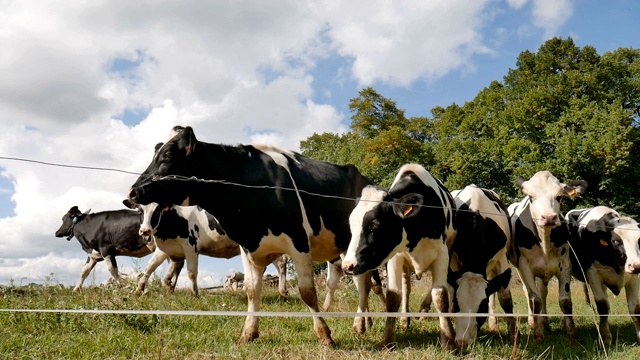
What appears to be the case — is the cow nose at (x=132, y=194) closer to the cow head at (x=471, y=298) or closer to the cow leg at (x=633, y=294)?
the cow head at (x=471, y=298)

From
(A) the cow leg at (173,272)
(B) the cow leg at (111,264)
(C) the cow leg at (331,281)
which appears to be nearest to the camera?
(C) the cow leg at (331,281)

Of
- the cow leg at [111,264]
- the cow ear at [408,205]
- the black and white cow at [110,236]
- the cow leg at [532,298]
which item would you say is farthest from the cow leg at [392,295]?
the cow leg at [111,264]

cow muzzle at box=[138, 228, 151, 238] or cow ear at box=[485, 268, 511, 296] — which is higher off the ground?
cow muzzle at box=[138, 228, 151, 238]

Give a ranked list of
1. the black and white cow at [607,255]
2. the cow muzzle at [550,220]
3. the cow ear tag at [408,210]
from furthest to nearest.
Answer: the black and white cow at [607,255] → the cow muzzle at [550,220] → the cow ear tag at [408,210]

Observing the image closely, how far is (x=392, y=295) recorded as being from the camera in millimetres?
6465

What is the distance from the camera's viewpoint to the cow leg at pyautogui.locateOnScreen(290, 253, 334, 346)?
21.1ft

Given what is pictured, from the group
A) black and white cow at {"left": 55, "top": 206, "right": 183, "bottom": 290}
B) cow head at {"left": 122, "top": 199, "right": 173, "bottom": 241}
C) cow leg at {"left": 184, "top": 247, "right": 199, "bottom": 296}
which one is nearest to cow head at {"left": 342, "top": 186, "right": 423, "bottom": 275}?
cow head at {"left": 122, "top": 199, "right": 173, "bottom": 241}

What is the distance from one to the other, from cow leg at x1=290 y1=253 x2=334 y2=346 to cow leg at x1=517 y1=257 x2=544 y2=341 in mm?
3230

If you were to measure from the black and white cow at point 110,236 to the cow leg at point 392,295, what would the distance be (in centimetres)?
967

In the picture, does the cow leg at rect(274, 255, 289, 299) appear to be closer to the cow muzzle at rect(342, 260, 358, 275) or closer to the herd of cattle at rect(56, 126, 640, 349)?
the herd of cattle at rect(56, 126, 640, 349)

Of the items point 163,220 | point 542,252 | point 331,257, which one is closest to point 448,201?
point 331,257

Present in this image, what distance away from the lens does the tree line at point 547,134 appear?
25.0 m

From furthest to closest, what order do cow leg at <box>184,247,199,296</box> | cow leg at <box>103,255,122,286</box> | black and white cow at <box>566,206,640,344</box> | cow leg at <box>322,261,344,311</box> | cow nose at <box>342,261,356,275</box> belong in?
1. cow leg at <box>103,255,122,286</box>
2. cow leg at <box>184,247,199,296</box>
3. cow leg at <box>322,261,344,311</box>
4. black and white cow at <box>566,206,640,344</box>
5. cow nose at <box>342,261,356,275</box>

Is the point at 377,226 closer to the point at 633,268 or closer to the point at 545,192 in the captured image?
the point at 545,192
